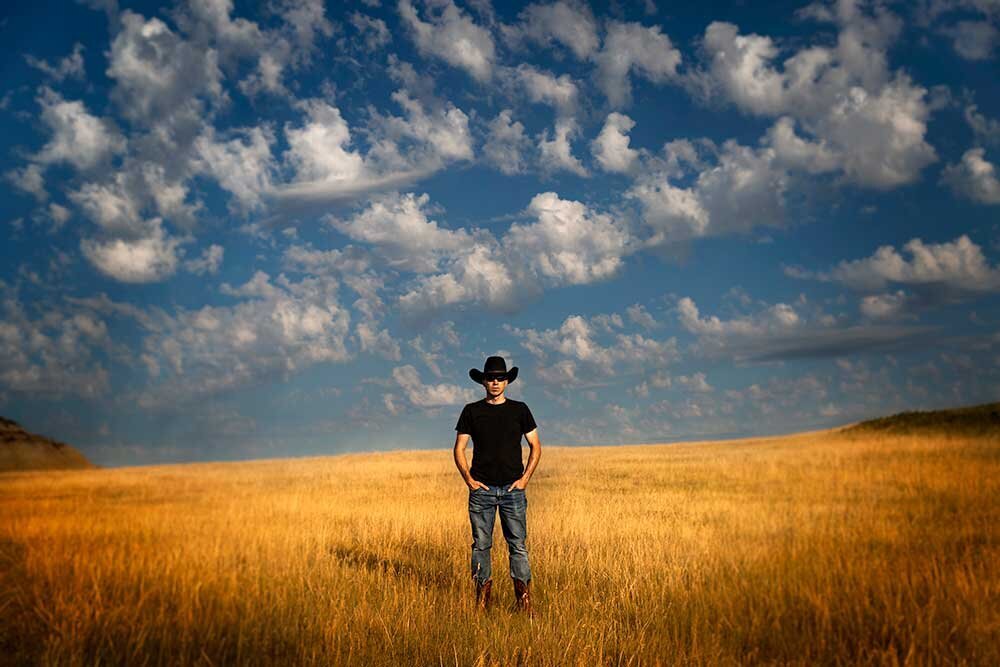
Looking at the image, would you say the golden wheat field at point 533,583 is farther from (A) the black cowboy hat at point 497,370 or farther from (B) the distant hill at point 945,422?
(B) the distant hill at point 945,422

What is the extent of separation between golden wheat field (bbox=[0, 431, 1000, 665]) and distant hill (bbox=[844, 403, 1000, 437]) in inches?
1175

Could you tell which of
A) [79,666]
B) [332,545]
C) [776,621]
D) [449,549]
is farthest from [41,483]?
[776,621]

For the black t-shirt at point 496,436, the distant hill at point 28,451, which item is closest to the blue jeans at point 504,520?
the black t-shirt at point 496,436

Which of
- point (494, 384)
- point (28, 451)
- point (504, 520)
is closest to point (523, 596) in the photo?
point (504, 520)

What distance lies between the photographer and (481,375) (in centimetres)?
792

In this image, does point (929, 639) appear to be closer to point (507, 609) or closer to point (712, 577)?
point (712, 577)

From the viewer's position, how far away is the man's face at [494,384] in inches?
304

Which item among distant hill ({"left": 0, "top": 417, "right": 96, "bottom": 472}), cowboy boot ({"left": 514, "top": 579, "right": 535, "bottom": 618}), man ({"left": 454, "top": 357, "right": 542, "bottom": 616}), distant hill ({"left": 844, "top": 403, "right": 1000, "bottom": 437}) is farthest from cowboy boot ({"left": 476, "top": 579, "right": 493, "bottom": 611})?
distant hill ({"left": 0, "top": 417, "right": 96, "bottom": 472})

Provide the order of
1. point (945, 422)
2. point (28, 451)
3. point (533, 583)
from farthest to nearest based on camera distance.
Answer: point (28, 451)
point (945, 422)
point (533, 583)

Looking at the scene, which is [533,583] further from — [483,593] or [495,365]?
[495,365]

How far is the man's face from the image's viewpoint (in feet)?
25.3

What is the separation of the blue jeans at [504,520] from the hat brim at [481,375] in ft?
3.75

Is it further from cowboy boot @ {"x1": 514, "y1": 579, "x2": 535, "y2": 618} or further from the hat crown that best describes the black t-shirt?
cowboy boot @ {"x1": 514, "y1": 579, "x2": 535, "y2": 618}

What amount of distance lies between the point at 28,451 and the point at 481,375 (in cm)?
6100
